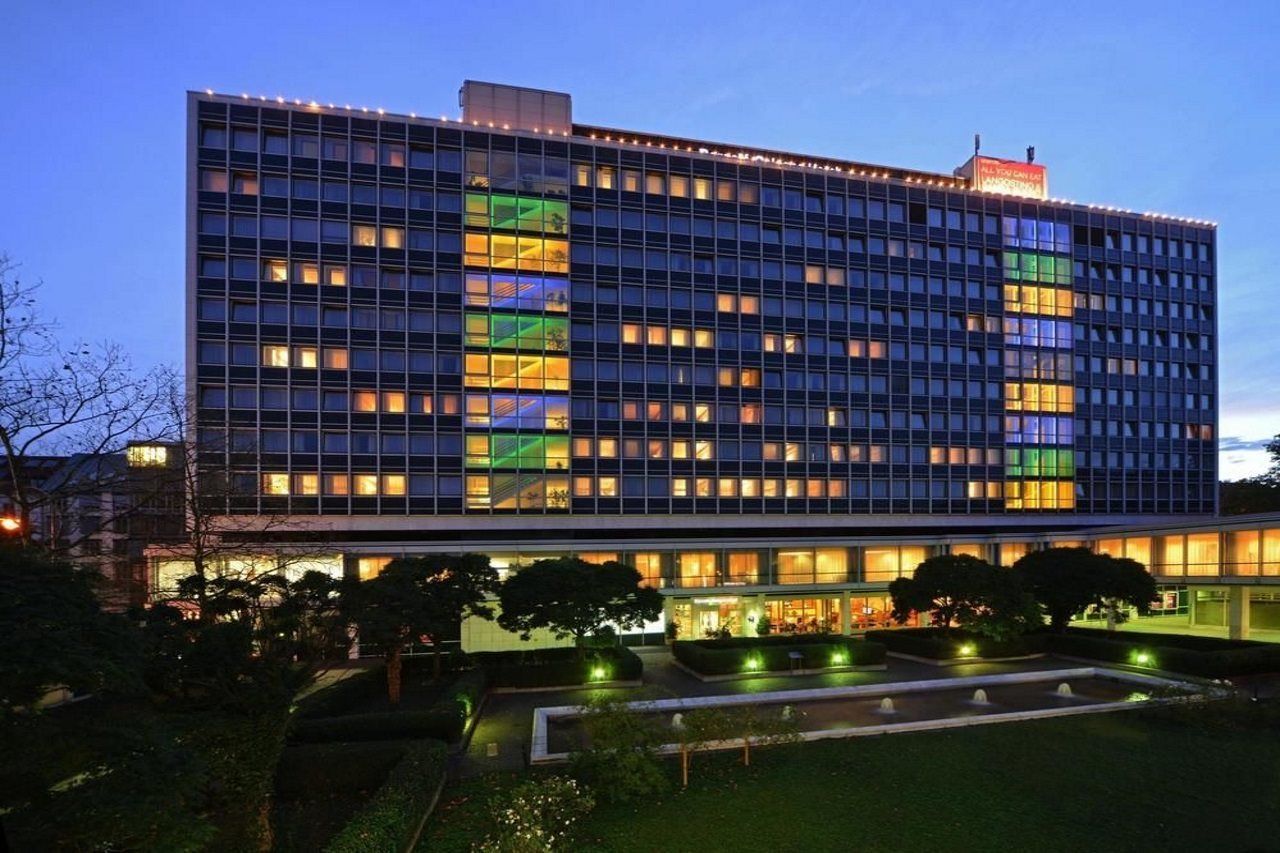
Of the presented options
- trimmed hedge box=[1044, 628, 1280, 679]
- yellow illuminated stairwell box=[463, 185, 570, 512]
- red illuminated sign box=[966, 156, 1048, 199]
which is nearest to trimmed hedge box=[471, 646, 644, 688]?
yellow illuminated stairwell box=[463, 185, 570, 512]

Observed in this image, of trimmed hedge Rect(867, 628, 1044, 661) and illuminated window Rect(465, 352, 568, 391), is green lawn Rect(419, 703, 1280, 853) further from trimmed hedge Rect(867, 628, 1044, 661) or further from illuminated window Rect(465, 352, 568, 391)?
illuminated window Rect(465, 352, 568, 391)

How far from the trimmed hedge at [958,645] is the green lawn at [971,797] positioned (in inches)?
585

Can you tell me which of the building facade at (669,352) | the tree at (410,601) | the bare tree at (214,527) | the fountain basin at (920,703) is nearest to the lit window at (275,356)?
the building facade at (669,352)

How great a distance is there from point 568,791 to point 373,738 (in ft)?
30.1

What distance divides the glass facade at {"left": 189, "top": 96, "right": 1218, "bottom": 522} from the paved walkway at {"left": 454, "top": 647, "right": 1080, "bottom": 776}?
49.8 ft

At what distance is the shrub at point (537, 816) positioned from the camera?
1264 centimetres

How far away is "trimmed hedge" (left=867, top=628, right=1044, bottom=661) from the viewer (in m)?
36.7

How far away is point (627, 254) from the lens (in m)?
52.8

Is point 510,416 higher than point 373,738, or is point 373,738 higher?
point 510,416

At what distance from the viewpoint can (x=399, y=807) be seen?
14.0 meters

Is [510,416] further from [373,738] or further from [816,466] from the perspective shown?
[373,738]

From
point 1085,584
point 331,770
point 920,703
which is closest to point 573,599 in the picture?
point 331,770

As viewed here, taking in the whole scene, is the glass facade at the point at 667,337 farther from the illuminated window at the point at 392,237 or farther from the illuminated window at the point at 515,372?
the illuminated window at the point at 515,372

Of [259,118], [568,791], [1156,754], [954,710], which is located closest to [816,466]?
[954,710]
